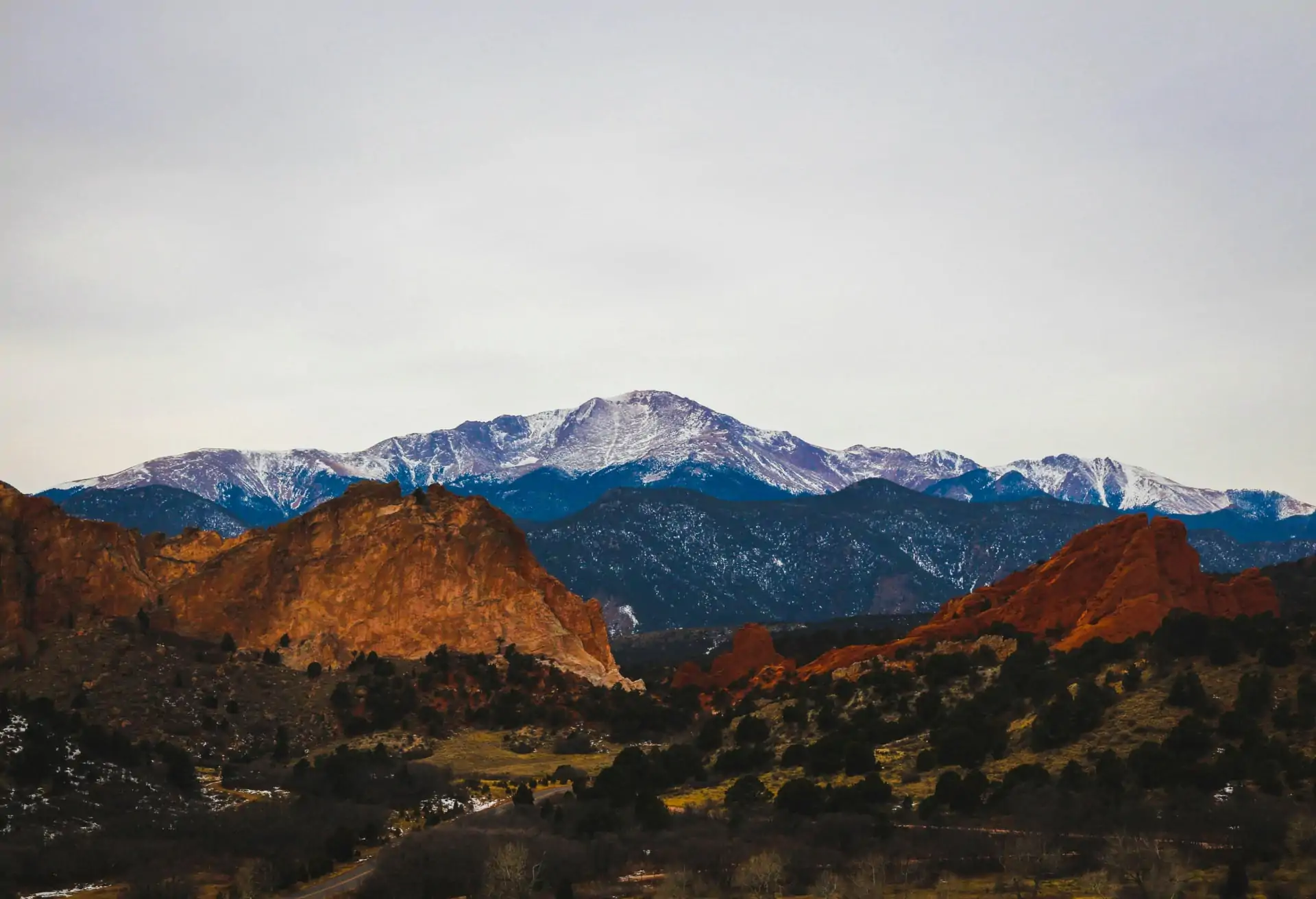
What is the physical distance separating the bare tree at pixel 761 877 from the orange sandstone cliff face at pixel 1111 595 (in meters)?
45.7

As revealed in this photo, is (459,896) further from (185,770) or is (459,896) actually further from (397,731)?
(397,731)

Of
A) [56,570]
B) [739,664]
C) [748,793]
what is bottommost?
[748,793]

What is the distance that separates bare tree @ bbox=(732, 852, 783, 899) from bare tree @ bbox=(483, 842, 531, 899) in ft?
22.2

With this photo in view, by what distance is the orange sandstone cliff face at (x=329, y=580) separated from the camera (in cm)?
9206

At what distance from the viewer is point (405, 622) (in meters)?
99.6

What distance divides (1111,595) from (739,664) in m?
39.1

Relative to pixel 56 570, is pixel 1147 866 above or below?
below

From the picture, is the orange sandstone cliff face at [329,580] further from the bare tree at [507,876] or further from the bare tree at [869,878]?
the bare tree at [869,878]

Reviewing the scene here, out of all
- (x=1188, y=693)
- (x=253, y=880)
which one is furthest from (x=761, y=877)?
(x=1188, y=693)

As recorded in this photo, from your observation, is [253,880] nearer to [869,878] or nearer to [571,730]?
[869,878]

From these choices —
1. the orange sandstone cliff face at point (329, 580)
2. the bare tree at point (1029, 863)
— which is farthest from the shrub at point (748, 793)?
the orange sandstone cliff face at point (329, 580)

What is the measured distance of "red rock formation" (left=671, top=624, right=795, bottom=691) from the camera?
119812mm

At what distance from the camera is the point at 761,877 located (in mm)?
43000

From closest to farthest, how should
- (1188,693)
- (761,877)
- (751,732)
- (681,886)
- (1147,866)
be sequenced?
(1147,866), (681,886), (761,877), (1188,693), (751,732)
